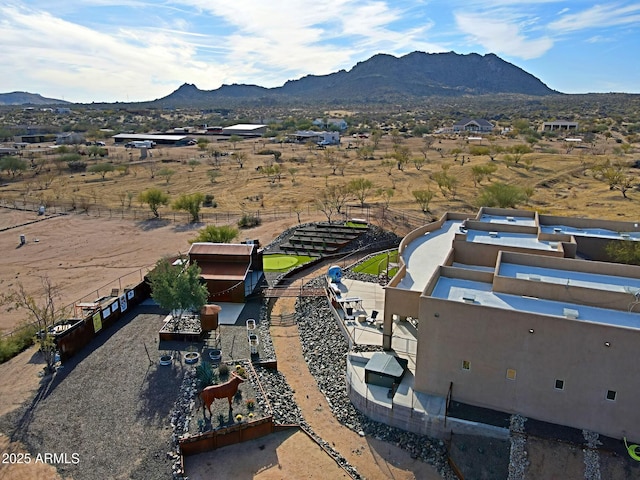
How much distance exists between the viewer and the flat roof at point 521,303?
1691 centimetres

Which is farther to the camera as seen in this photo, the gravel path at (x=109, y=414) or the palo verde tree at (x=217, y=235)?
the palo verde tree at (x=217, y=235)

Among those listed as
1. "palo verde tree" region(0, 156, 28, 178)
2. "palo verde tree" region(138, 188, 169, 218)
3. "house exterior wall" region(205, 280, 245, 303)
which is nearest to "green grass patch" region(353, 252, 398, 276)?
"house exterior wall" region(205, 280, 245, 303)

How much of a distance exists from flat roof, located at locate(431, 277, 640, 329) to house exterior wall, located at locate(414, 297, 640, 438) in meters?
0.86

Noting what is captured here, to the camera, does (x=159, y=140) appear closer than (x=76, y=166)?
No

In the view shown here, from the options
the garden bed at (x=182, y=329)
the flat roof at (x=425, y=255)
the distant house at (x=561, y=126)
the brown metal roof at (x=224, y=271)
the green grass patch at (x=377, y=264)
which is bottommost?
the green grass patch at (x=377, y=264)

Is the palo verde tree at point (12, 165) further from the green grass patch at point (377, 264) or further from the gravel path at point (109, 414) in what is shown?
the green grass patch at point (377, 264)

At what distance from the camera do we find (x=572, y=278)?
2023 cm

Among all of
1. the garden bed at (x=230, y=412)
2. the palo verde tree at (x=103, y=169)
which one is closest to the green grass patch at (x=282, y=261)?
the garden bed at (x=230, y=412)

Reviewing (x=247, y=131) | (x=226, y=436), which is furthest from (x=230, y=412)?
(x=247, y=131)

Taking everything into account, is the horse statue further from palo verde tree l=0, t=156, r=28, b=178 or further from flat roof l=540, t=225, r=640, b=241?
palo verde tree l=0, t=156, r=28, b=178

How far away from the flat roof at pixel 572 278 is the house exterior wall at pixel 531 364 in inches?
138

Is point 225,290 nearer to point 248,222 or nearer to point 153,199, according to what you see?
point 248,222

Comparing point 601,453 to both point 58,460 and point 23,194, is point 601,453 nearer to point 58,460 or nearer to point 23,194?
point 58,460

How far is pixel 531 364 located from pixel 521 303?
8.40 feet
